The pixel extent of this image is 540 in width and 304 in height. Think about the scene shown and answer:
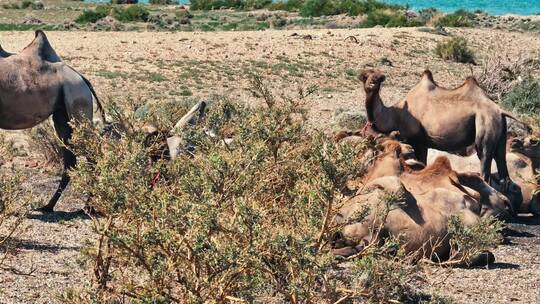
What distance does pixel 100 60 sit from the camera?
24.1 m

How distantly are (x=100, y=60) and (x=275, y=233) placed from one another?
1818cm

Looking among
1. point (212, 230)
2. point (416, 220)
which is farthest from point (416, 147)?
point (212, 230)

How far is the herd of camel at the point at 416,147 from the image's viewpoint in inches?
366

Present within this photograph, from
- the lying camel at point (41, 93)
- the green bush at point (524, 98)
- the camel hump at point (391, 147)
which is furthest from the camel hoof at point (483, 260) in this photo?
the green bush at point (524, 98)

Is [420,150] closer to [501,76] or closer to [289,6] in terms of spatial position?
[501,76]

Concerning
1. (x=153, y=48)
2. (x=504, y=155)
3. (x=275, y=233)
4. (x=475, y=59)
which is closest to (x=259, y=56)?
(x=153, y=48)

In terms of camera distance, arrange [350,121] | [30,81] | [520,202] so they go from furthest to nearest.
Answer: [350,121], [520,202], [30,81]

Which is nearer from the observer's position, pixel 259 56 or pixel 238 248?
pixel 238 248

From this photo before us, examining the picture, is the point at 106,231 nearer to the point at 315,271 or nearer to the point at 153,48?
the point at 315,271

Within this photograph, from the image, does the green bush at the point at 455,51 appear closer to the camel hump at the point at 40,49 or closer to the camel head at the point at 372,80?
the camel head at the point at 372,80

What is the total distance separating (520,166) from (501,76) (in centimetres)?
1013

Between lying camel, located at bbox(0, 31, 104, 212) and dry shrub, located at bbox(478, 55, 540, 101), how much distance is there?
11118mm

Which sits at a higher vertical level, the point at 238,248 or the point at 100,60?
the point at 238,248

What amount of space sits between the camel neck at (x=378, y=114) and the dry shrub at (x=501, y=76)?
838 cm
